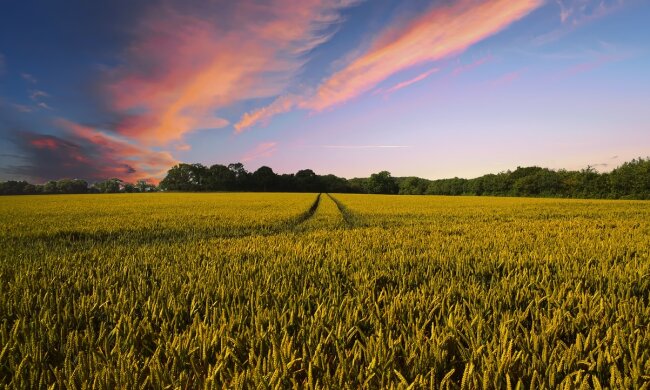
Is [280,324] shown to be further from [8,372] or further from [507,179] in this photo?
[507,179]

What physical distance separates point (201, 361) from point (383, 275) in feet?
9.03

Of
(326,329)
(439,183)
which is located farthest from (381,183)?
(326,329)

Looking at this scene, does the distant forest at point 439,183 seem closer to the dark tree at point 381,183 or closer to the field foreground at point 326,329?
the dark tree at point 381,183

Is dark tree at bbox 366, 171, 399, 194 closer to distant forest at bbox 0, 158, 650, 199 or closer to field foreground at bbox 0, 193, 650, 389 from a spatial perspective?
distant forest at bbox 0, 158, 650, 199

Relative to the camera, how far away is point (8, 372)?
80.7 inches

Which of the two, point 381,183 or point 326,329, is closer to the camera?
point 326,329

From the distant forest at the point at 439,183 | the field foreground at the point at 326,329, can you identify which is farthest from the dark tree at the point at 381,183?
the field foreground at the point at 326,329

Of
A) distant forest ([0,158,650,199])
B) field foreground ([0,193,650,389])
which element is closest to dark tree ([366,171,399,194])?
distant forest ([0,158,650,199])

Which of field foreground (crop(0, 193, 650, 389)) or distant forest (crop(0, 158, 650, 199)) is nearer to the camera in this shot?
field foreground (crop(0, 193, 650, 389))

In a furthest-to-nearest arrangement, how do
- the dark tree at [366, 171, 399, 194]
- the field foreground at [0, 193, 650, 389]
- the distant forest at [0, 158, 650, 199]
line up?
the dark tree at [366, 171, 399, 194]
the distant forest at [0, 158, 650, 199]
the field foreground at [0, 193, 650, 389]

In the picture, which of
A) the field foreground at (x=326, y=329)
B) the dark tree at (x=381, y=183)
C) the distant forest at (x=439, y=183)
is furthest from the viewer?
the dark tree at (x=381, y=183)

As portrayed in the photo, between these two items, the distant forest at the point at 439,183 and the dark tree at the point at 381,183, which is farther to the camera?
the dark tree at the point at 381,183

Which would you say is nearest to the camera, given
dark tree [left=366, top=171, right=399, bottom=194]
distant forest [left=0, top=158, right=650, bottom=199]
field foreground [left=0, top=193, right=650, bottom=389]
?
field foreground [left=0, top=193, right=650, bottom=389]

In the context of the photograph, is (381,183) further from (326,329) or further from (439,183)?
(326,329)
